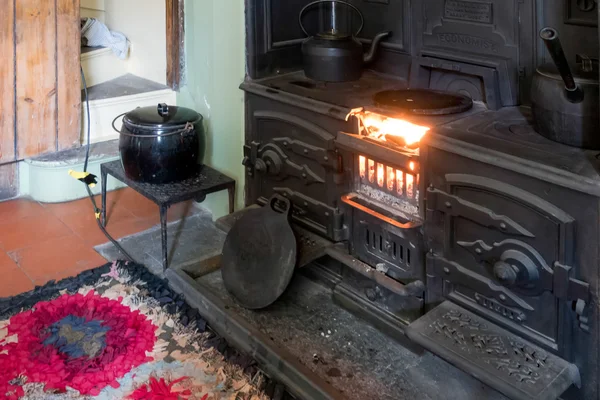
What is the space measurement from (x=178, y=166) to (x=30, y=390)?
96 cm

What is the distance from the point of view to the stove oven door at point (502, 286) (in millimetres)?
1493

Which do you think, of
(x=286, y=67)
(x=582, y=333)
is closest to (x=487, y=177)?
(x=582, y=333)

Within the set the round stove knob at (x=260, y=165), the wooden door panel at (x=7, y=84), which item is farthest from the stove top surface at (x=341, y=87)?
the wooden door panel at (x=7, y=84)

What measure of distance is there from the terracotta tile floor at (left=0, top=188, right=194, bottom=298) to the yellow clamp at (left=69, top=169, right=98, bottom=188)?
0.37 ft

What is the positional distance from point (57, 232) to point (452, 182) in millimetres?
1751

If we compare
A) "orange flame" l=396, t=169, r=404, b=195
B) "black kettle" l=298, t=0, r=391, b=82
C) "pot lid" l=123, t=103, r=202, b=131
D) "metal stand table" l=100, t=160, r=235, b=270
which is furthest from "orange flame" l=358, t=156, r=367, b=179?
"pot lid" l=123, t=103, r=202, b=131

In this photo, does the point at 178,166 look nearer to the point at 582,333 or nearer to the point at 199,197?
the point at 199,197

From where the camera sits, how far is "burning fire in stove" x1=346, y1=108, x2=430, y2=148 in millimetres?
1813

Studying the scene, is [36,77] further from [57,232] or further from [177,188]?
[177,188]

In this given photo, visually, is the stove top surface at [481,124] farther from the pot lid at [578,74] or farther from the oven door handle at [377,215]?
the oven door handle at [377,215]

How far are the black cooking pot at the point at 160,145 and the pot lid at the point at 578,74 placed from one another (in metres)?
1.30

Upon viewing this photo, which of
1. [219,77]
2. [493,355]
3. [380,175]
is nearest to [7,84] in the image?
[219,77]

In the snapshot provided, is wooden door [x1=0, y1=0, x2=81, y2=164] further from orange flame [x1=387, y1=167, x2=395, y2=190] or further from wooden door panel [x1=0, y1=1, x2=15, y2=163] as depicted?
orange flame [x1=387, y1=167, x2=395, y2=190]

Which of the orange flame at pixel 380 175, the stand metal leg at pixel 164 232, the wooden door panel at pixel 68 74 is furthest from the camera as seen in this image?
the wooden door panel at pixel 68 74
